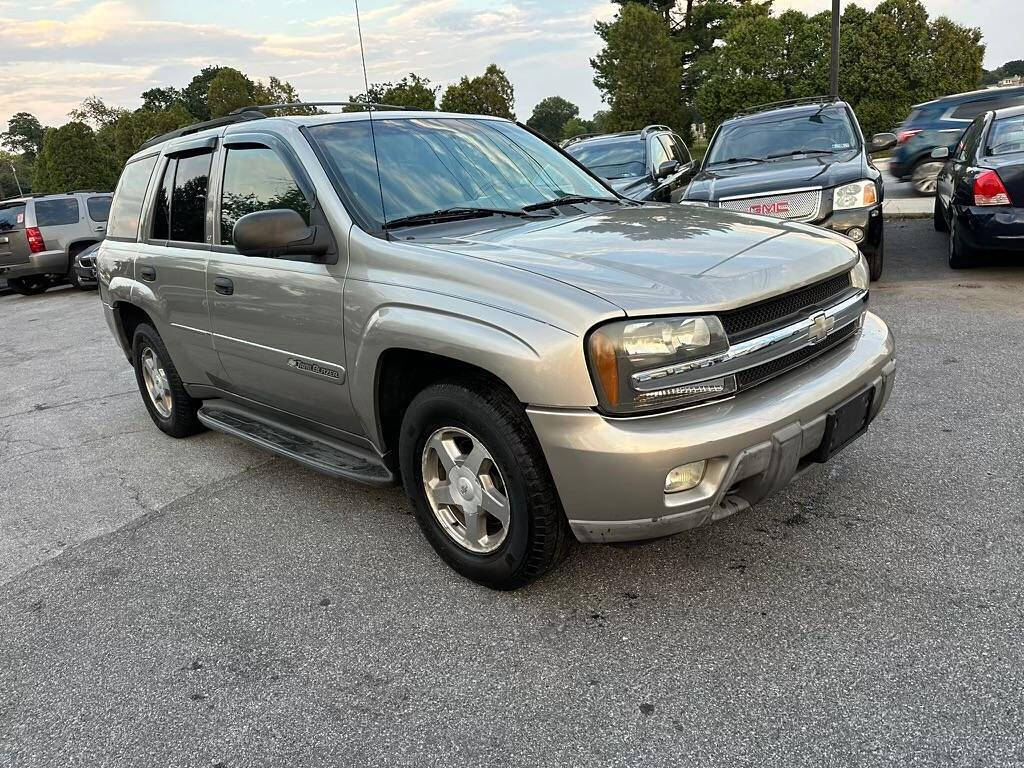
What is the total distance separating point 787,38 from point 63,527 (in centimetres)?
2906

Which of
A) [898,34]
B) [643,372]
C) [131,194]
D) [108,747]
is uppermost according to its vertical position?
[898,34]

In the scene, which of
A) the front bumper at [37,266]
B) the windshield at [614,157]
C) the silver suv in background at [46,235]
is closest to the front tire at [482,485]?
the windshield at [614,157]

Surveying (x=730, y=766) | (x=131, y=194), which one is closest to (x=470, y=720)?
(x=730, y=766)

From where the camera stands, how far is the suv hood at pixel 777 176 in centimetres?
702

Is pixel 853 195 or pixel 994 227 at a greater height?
pixel 853 195

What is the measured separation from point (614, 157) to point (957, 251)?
4.14m

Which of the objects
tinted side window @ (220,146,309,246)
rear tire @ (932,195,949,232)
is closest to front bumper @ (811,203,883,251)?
rear tire @ (932,195,949,232)

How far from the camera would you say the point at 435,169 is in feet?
11.8

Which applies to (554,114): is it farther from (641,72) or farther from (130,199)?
(130,199)

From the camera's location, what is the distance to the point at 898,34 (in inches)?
1015

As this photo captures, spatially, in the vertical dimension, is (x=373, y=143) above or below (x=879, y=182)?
above

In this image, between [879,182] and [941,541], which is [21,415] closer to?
[941,541]

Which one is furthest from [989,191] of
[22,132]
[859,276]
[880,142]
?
[22,132]

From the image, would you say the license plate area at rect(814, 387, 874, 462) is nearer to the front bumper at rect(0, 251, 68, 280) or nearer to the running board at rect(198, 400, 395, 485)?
the running board at rect(198, 400, 395, 485)
